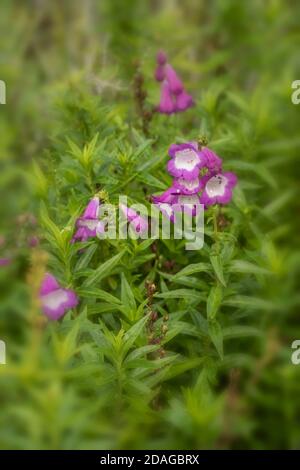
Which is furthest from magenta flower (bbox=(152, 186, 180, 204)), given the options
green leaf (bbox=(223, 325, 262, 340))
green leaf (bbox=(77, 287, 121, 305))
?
green leaf (bbox=(223, 325, 262, 340))

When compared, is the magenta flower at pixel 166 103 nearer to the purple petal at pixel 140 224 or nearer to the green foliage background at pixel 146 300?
the green foliage background at pixel 146 300

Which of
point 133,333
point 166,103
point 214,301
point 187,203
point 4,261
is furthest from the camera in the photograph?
point 166,103

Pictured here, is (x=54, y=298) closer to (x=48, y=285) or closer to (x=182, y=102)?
(x=48, y=285)

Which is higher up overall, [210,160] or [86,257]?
[210,160]

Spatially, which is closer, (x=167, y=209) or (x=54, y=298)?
(x=54, y=298)

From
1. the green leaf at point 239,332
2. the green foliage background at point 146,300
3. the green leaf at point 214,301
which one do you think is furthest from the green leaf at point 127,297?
Answer: the green leaf at point 239,332

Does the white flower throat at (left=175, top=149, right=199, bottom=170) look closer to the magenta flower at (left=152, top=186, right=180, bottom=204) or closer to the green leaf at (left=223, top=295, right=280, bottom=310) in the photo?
the magenta flower at (left=152, top=186, right=180, bottom=204)

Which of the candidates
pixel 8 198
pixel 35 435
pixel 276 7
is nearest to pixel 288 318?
pixel 35 435

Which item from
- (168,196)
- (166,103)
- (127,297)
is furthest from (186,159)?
(166,103)
